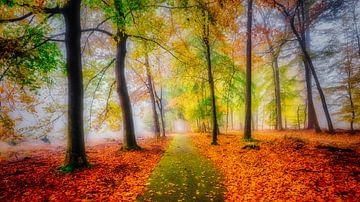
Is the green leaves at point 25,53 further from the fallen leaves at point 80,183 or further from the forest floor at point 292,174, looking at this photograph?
the forest floor at point 292,174

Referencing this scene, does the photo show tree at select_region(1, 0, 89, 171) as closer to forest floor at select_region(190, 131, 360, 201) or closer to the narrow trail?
the narrow trail

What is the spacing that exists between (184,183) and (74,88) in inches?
233

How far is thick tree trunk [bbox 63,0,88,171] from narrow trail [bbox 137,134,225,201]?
11.0 feet

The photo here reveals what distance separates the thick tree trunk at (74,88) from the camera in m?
10.0

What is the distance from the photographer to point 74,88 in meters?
10.1

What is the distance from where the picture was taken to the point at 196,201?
6.20 metres

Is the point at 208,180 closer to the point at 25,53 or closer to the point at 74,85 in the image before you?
the point at 74,85

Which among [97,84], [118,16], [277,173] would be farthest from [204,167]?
[97,84]

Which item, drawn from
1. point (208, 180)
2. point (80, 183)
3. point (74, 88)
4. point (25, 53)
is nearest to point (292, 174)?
point (208, 180)

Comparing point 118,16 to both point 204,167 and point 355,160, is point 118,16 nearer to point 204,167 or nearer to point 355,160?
point 204,167

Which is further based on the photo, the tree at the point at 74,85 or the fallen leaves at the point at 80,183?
the tree at the point at 74,85

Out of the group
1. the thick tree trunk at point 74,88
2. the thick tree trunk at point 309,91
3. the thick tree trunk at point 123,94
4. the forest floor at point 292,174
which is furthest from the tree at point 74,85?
the thick tree trunk at point 309,91

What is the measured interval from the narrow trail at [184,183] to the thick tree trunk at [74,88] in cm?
335

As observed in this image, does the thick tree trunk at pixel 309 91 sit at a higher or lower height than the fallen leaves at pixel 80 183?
higher
